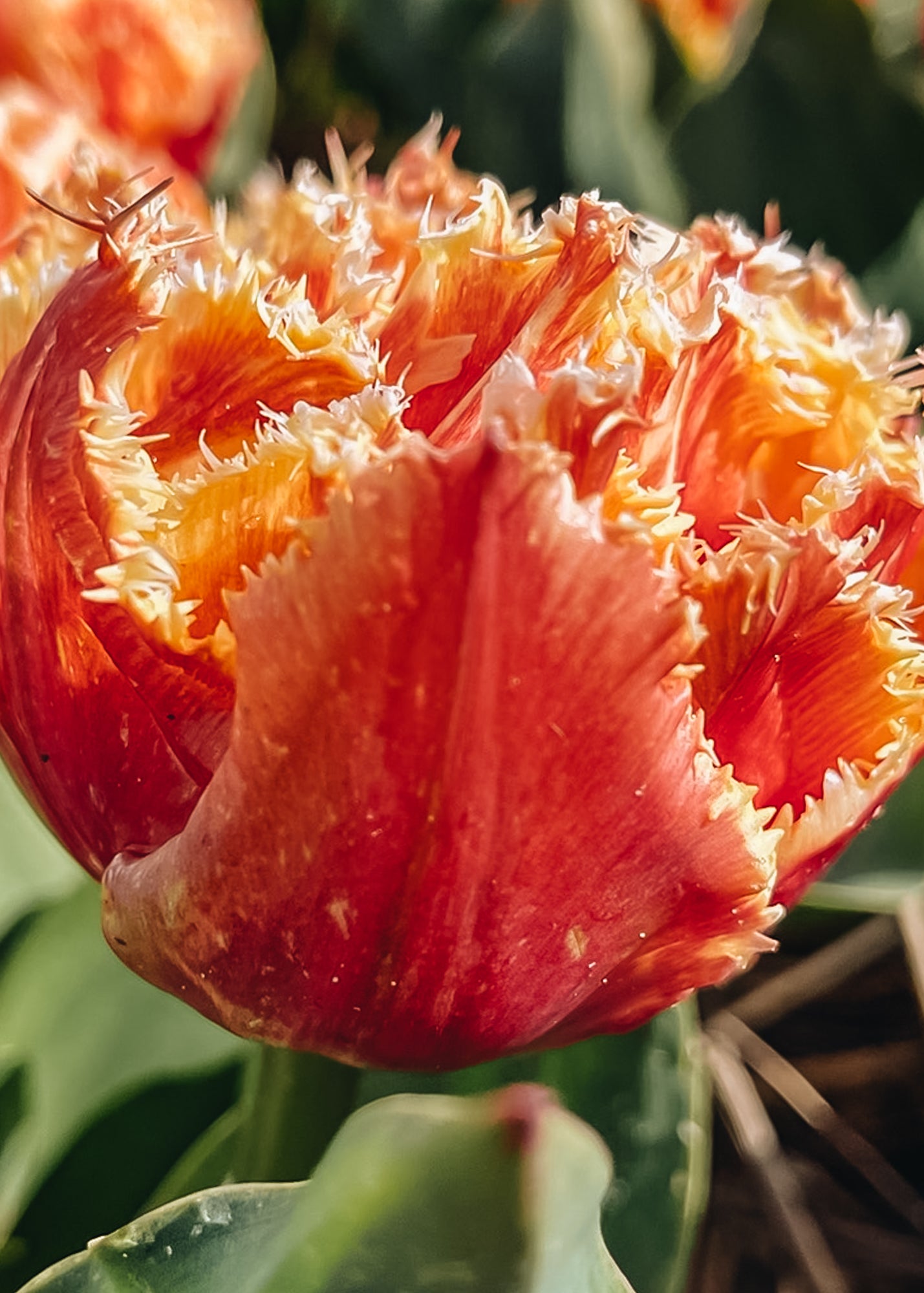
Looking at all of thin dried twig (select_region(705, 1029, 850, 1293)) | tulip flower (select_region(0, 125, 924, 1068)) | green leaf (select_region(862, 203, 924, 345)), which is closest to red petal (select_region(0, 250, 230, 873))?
tulip flower (select_region(0, 125, 924, 1068))

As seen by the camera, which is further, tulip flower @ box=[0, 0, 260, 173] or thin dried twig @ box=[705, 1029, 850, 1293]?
tulip flower @ box=[0, 0, 260, 173]

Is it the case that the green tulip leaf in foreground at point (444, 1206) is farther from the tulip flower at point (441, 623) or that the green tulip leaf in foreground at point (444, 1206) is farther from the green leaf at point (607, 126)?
the green leaf at point (607, 126)

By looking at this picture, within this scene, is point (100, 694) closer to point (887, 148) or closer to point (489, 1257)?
point (489, 1257)

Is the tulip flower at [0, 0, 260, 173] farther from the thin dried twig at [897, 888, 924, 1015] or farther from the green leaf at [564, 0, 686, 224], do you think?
the thin dried twig at [897, 888, 924, 1015]

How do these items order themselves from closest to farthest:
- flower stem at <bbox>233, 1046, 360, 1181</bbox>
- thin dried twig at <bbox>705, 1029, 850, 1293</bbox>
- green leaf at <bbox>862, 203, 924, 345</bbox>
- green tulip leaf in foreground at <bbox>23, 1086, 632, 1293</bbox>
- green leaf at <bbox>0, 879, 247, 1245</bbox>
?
green tulip leaf in foreground at <bbox>23, 1086, 632, 1293</bbox>, flower stem at <bbox>233, 1046, 360, 1181</bbox>, green leaf at <bbox>0, 879, 247, 1245</bbox>, thin dried twig at <bbox>705, 1029, 850, 1293</bbox>, green leaf at <bbox>862, 203, 924, 345</bbox>

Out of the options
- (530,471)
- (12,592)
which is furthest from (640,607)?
(12,592)

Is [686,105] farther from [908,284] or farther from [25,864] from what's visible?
[25,864]

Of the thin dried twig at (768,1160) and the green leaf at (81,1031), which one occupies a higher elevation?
the green leaf at (81,1031)

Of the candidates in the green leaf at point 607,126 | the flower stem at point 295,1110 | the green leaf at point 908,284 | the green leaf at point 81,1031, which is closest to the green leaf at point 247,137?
the green leaf at point 607,126
